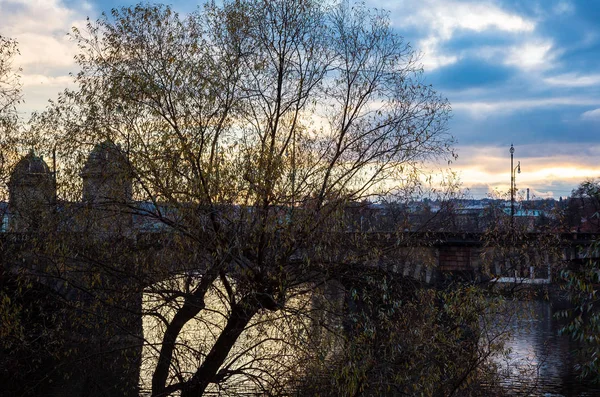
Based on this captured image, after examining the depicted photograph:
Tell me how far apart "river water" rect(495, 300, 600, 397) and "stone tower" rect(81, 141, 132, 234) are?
869 cm

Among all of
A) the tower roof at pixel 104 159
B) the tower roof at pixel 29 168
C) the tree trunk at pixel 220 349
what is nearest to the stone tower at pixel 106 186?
the tower roof at pixel 104 159

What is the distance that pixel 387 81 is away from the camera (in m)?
15.5

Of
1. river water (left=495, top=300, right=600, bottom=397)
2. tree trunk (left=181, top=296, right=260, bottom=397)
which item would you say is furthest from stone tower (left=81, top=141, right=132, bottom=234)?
river water (left=495, top=300, right=600, bottom=397)

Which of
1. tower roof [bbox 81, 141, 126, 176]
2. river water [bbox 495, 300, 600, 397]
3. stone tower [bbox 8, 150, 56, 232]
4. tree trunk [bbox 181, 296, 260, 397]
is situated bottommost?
river water [bbox 495, 300, 600, 397]

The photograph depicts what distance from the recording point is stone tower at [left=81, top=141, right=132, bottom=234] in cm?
1335

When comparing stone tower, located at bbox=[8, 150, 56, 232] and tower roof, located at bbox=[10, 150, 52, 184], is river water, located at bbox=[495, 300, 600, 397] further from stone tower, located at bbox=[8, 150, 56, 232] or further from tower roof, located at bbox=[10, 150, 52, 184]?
tower roof, located at bbox=[10, 150, 52, 184]

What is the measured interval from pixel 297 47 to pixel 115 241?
497 cm

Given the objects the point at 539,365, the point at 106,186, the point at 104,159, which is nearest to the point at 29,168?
the point at 106,186

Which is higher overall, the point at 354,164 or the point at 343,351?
the point at 354,164

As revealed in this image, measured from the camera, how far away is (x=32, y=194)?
15695 millimetres

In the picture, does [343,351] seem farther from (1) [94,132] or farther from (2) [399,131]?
(1) [94,132]

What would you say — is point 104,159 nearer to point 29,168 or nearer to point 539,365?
point 29,168

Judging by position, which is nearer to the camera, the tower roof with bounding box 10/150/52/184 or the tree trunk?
the tree trunk

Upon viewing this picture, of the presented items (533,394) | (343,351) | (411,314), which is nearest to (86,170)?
(343,351)
